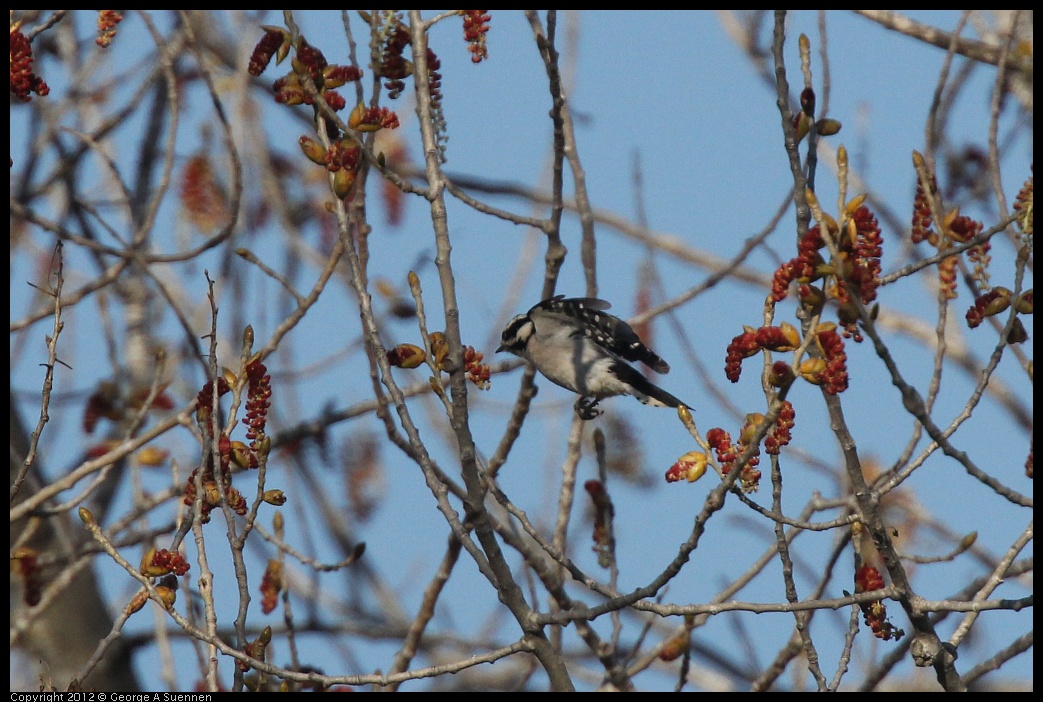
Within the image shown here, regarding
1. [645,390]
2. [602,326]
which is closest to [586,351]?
[602,326]

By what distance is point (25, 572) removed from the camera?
16.6ft

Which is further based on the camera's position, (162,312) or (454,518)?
(162,312)

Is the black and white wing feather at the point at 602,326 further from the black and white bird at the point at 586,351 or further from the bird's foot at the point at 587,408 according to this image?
the bird's foot at the point at 587,408

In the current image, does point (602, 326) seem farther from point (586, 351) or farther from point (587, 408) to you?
point (587, 408)

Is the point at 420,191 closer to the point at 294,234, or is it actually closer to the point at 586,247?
the point at 586,247

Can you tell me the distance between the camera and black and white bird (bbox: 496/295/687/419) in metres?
5.39

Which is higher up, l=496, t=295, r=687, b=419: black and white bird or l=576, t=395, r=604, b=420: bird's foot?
l=496, t=295, r=687, b=419: black and white bird

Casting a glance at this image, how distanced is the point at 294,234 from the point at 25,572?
332cm

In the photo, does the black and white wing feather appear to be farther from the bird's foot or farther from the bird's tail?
the bird's foot

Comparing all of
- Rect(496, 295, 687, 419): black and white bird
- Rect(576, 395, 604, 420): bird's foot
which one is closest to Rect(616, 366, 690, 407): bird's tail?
Rect(496, 295, 687, 419): black and white bird

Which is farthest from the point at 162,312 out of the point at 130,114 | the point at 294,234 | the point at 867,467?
the point at 867,467

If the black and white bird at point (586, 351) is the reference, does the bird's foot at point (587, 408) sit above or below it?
below

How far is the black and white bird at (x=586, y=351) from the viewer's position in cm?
539

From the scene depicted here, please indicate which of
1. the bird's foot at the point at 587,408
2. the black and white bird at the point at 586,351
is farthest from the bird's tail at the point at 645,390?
the bird's foot at the point at 587,408
